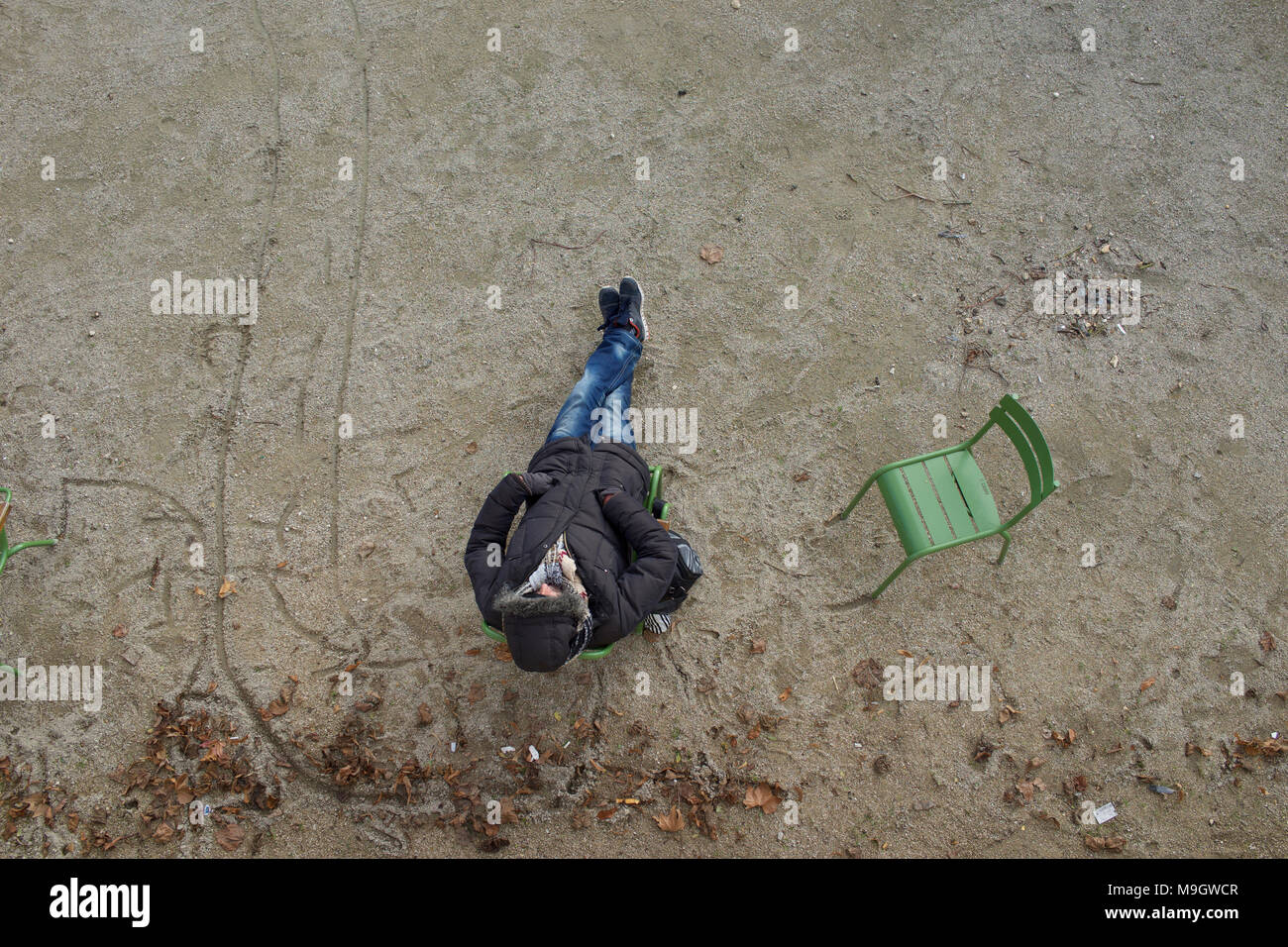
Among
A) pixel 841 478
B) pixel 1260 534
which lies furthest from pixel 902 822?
pixel 1260 534

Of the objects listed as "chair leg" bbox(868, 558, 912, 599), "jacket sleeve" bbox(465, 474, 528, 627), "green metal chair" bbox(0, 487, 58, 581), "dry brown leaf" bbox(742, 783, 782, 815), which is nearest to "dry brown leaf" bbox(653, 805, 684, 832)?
"dry brown leaf" bbox(742, 783, 782, 815)

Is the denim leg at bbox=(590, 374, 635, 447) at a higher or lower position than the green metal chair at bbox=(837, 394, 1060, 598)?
higher

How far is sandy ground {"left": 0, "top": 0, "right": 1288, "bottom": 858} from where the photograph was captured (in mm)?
4461

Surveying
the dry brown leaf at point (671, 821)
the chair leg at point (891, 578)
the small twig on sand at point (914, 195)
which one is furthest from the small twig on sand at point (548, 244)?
the dry brown leaf at point (671, 821)

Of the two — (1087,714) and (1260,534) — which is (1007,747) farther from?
(1260,534)

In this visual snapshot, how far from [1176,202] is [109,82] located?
9528mm

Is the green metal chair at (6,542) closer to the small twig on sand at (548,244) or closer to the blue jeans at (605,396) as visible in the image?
the blue jeans at (605,396)

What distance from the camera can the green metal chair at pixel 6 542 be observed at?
4.63 m

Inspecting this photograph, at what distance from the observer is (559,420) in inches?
188

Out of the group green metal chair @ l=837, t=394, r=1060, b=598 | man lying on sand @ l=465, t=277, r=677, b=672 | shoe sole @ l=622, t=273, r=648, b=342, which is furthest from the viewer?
shoe sole @ l=622, t=273, r=648, b=342

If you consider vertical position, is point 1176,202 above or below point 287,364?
above

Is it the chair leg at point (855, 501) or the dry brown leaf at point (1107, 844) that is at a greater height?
the chair leg at point (855, 501)

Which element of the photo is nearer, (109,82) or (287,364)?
(287,364)

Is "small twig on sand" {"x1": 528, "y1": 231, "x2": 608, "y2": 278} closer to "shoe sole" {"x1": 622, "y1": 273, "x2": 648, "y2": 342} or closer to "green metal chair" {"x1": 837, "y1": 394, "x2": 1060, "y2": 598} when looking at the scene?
"shoe sole" {"x1": 622, "y1": 273, "x2": 648, "y2": 342}
